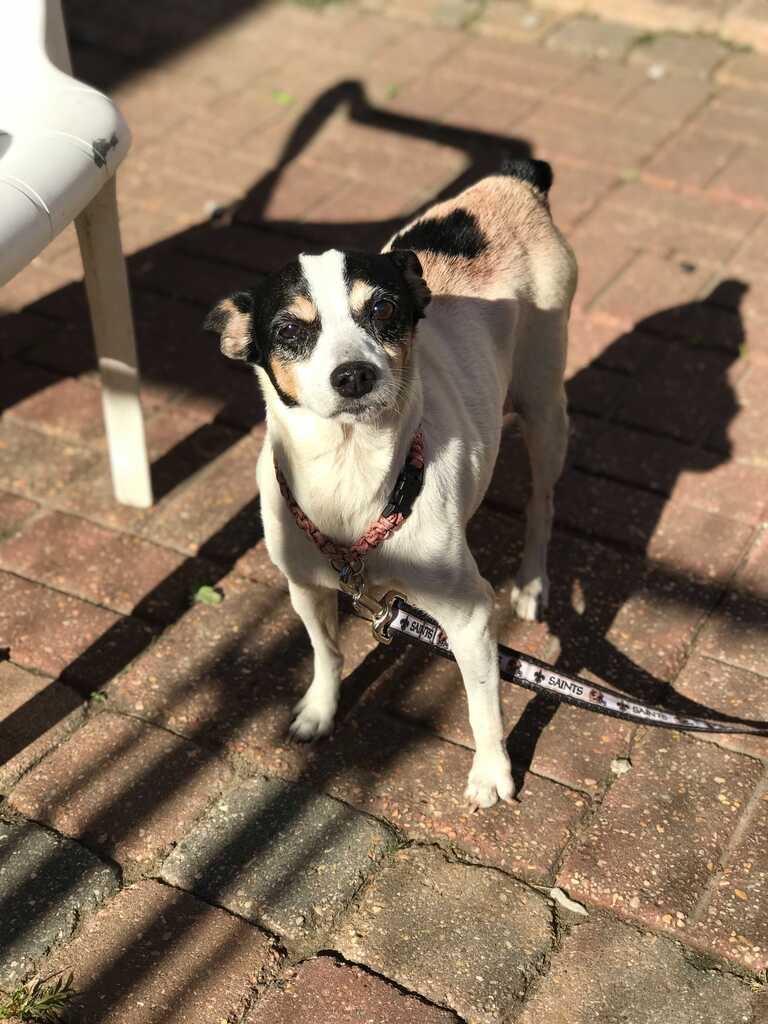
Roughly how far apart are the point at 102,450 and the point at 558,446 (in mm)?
1668

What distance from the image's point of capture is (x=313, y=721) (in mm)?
3262

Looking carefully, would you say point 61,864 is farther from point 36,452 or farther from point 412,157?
point 412,157

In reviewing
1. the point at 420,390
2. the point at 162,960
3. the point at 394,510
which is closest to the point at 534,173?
the point at 420,390

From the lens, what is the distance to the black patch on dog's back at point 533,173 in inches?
138

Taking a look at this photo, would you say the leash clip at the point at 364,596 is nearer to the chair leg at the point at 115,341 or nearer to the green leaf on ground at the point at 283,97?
the chair leg at the point at 115,341

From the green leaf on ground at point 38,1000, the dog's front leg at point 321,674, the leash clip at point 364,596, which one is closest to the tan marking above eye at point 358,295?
the leash clip at point 364,596

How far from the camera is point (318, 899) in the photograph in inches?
112

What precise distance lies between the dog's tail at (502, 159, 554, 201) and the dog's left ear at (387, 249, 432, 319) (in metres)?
0.90

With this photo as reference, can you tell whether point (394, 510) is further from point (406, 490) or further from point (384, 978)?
point (384, 978)

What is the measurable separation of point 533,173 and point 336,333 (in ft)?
4.21

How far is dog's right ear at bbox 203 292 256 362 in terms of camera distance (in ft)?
8.80

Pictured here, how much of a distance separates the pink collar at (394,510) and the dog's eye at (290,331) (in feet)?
1.20

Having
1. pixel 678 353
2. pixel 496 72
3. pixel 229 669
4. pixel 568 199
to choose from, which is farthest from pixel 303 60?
pixel 229 669

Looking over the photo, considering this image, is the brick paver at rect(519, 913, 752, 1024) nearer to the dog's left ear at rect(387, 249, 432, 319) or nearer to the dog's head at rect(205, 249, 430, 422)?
the dog's head at rect(205, 249, 430, 422)
